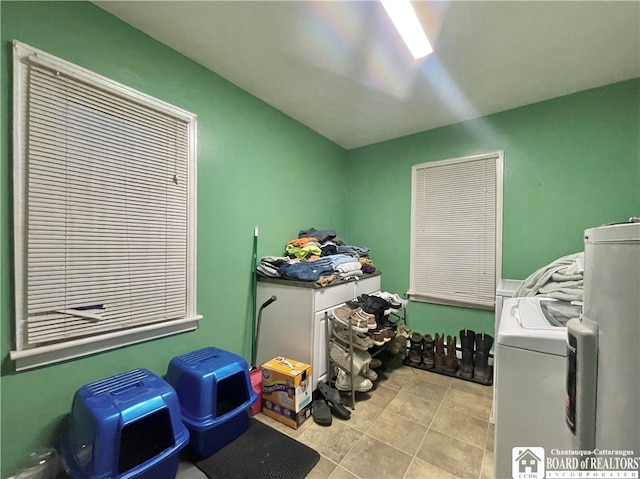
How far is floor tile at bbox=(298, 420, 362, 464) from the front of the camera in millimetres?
1419

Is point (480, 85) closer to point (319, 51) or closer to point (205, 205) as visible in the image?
point (319, 51)

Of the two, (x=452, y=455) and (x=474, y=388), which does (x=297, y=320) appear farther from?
(x=474, y=388)

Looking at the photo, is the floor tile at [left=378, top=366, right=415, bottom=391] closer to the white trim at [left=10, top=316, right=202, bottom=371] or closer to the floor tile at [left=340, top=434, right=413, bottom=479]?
the floor tile at [left=340, top=434, right=413, bottom=479]

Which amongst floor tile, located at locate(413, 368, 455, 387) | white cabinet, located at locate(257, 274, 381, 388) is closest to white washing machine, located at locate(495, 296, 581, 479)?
white cabinet, located at locate(257, 274, 381, 388)

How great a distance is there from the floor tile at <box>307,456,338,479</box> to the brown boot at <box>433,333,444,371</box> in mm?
1424

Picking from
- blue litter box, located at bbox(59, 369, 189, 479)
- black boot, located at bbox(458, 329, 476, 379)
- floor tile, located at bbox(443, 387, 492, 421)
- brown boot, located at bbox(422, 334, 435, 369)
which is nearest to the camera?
blue litter box, located at bbox(59, 369, 189, 479)

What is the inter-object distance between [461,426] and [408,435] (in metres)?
0.37

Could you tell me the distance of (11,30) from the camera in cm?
112

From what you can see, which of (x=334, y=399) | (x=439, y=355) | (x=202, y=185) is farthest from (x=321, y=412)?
(x=202, y=185)

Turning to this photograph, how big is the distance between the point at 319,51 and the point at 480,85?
52.5 inches

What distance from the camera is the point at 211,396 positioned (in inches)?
53.2

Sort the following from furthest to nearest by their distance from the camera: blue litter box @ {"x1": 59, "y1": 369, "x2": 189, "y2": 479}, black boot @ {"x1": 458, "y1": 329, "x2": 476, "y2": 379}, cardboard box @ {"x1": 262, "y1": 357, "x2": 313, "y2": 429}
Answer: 1. black boot @ {"x1": 458, "y1": 329, "x2": 476, "y2": 379}
2. cardboard box @ {"x1": 262, "y1": 357, "x2": 313, "y2": 429}
3. blue litter box @ {"x1": 59, "y1": 369, "x2": 189, "y2": 479}

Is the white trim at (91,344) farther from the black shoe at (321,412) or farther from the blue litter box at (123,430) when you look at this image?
the black shoe at (321,412)

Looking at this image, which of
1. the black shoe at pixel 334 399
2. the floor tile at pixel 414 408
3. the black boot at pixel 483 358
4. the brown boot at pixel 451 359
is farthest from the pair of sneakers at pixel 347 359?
the black boot at pixel 483 358
